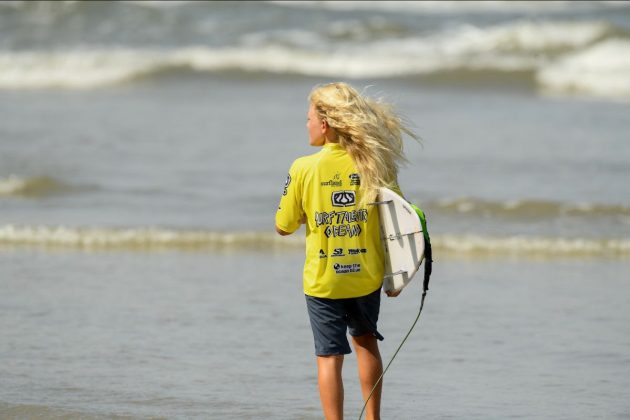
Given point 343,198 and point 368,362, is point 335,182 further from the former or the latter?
point 368,362

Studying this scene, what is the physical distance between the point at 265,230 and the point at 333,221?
545 centimetres

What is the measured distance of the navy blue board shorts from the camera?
4496 mm

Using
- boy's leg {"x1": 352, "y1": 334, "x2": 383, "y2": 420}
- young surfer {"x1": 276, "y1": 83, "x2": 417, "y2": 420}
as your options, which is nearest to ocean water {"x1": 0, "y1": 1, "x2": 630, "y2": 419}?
boy's leg {"x1": 352, "y1": 334, "x2": 383, "y2": 420}

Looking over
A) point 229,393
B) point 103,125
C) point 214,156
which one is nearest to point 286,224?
point 229,393

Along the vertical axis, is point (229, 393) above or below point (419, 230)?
below

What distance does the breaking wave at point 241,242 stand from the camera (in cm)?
920

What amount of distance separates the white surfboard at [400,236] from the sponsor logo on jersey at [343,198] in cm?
10

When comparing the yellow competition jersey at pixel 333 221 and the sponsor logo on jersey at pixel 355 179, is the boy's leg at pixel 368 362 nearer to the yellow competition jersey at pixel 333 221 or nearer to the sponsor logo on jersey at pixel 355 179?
the yellow competition jersey at pixel 333 221

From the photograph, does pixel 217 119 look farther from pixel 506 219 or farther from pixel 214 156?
pixel 506 219

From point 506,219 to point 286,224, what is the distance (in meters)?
6.23

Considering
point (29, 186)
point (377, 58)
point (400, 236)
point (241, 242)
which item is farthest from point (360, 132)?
point (377, 58)

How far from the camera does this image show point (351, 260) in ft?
14.6

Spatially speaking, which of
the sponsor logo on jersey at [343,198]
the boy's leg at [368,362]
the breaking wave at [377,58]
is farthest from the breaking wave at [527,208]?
the breaking wave at [377,58]

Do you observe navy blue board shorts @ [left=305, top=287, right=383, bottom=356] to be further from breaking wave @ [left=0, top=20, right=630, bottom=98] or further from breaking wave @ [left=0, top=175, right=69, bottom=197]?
breaking wave @ [left=0, top=20, right=630, bottom=98]
